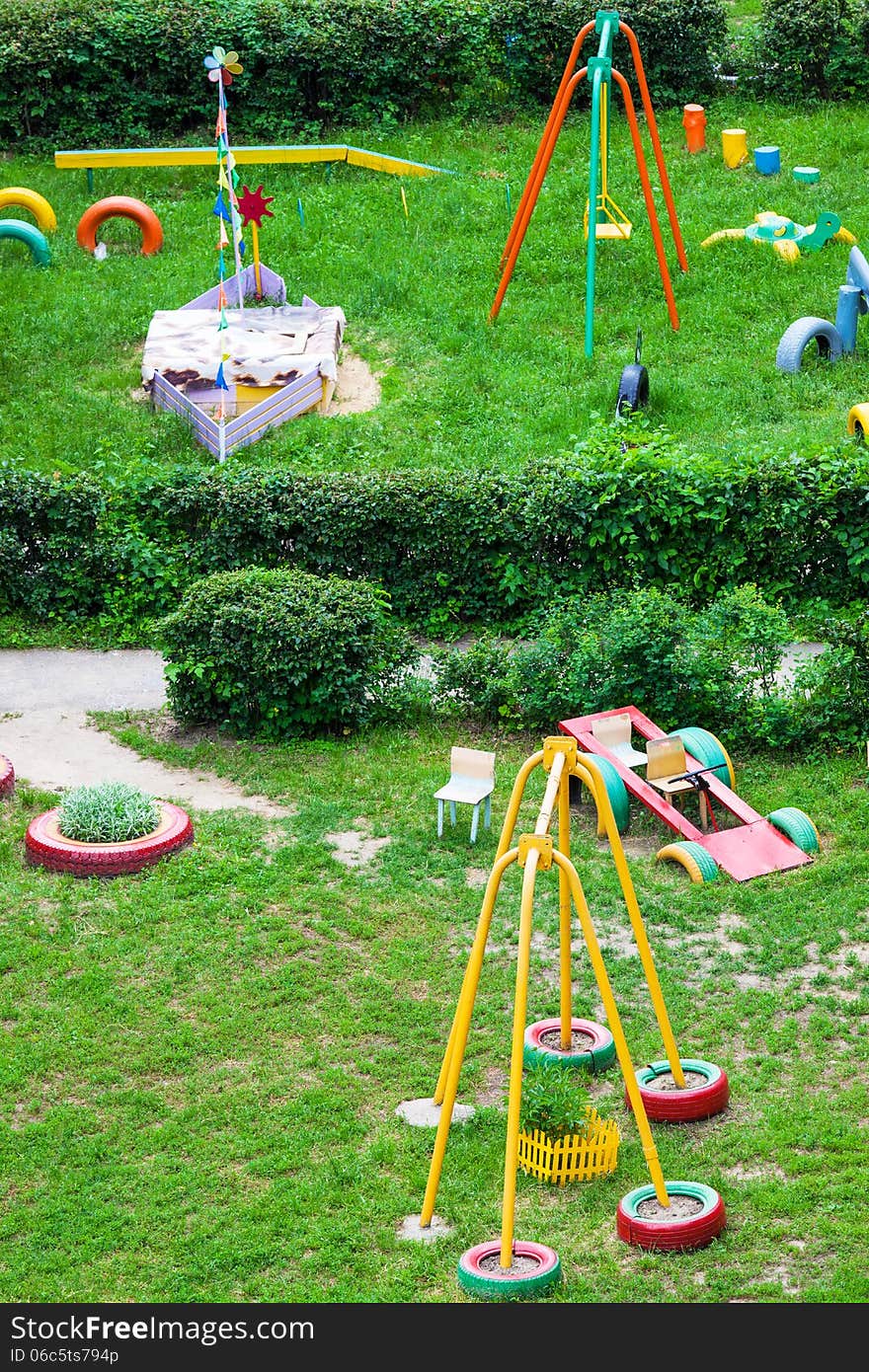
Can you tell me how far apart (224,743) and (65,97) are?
13.3 metres

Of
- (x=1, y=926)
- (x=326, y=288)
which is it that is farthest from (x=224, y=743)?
(x=326, y=288)

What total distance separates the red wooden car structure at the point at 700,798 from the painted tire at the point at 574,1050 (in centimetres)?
200

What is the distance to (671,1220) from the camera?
8.02m

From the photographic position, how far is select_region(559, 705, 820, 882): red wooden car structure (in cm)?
1138

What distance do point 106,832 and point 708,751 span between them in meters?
3.99

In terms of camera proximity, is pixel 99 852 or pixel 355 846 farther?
pixel 355 846

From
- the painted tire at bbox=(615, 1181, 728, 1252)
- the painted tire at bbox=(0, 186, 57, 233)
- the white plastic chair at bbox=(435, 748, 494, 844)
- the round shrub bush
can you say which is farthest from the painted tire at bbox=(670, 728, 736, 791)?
the painted tire at bbox=(0, 186, 57, 233)

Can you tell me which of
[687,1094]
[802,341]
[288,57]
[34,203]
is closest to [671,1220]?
[687,1094]

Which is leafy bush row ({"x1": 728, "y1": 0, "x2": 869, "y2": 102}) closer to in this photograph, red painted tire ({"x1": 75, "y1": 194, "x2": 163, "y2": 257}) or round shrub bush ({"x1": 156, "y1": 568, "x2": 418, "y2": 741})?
red painted tire ({"x1": 75, "y1": 194, "x2": 163, "y2": 257})

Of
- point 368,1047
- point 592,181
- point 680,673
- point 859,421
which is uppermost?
point 592,181

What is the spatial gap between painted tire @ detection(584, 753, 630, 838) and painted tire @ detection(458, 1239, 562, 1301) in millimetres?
4135

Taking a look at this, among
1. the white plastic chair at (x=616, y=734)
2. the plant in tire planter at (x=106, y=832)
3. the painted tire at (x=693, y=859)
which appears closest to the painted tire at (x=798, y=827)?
the painted tire at (x=693, y=859)

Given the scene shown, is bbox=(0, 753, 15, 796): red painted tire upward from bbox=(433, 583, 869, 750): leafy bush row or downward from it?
downward

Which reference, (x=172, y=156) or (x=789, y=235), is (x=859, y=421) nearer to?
(x=789, y=235)
